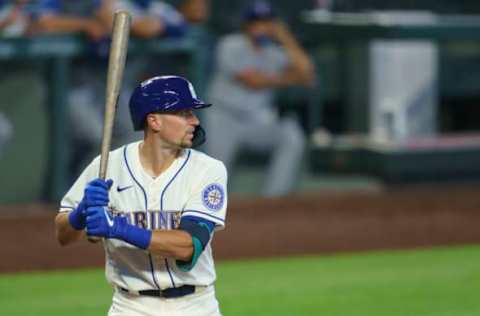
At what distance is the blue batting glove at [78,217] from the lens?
445 centimetres

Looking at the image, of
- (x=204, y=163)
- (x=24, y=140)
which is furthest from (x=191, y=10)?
(x=204, y=163)

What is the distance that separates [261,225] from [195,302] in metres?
7.06

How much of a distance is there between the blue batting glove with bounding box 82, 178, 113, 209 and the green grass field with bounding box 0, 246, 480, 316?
11.7 feet

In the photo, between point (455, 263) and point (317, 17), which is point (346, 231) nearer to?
point (455, 263)

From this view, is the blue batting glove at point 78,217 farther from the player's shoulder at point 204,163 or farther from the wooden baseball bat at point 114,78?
the player's shoulder at point 204,163

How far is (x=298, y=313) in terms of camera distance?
7.91 m

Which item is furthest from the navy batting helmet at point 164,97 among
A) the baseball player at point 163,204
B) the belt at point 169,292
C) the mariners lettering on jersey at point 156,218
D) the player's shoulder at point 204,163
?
the belt at point 169,292

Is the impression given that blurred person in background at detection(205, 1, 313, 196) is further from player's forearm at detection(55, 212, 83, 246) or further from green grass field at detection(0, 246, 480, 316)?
player's forearm at detection(55, 212, 83, 246)

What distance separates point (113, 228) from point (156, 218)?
13.9 inches

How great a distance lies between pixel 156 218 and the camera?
15.3ft

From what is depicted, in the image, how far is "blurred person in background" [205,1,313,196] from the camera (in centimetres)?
1249

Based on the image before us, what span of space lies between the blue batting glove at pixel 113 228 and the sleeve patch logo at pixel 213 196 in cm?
31

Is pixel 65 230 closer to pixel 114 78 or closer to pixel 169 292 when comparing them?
pixel 169 292

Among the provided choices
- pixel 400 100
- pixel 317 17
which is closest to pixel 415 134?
pixel 400 100
